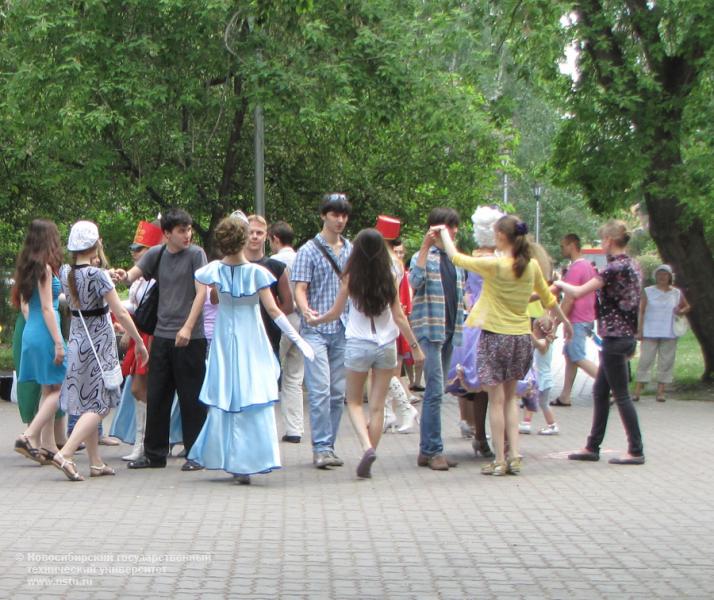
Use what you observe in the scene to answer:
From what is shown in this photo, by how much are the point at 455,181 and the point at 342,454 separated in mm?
9130

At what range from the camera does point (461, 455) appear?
421 inches

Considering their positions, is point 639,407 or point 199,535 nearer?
point 199,535

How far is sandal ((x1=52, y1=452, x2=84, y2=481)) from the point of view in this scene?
905cm

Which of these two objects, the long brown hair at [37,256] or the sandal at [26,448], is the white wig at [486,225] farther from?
the sandal at [26,448]

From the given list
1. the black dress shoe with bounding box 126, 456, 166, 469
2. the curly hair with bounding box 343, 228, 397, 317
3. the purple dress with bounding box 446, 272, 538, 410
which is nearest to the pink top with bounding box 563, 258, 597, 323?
the purple dress with bounding box 446, 272, 538, 410

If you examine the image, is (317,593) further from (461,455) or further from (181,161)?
(181,161)

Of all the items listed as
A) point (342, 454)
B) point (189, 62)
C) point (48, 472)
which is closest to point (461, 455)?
point (342, 454)

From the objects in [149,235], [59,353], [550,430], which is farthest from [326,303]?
[550,430]

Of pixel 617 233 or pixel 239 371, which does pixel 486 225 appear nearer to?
pixel 617 233

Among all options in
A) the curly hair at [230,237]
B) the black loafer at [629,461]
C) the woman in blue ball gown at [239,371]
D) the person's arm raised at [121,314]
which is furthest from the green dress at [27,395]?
the black loafer at [629,461]

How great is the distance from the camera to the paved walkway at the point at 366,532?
19.8ft

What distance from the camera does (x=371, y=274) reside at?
9.26m

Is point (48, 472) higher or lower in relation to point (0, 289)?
lower

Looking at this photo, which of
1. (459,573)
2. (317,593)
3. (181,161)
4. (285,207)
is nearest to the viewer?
(317,593)
